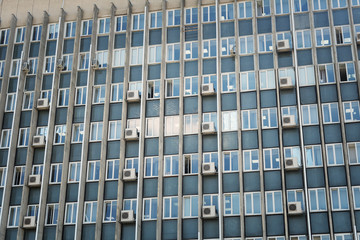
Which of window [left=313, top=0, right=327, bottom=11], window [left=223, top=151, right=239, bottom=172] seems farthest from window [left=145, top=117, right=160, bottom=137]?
window [left=313, top=0, right=327, bottom=11]

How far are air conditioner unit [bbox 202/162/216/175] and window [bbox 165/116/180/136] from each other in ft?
13.3

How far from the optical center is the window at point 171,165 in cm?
4897

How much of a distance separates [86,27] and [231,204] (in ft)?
72.5

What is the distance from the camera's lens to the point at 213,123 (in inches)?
1940

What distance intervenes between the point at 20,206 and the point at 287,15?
27907mm

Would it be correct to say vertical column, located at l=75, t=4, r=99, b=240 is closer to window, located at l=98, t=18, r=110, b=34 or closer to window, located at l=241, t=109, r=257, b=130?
window, located at l=98, t=18, r=110, b=34

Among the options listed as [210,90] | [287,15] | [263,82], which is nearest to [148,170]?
[210,90]

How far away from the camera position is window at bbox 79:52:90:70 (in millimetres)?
55062

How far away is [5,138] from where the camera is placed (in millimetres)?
53688

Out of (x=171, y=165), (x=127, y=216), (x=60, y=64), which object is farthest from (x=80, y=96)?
(x=127, y=216)

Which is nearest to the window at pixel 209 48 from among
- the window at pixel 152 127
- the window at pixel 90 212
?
the window at pixel 152 127

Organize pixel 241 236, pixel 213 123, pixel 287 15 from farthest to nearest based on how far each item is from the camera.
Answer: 1. pixel 287 15
2. pixel 213 123
3. pixel 241 236

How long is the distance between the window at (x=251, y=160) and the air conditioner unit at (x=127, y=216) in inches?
381

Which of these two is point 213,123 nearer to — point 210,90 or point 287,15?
point 210,90
